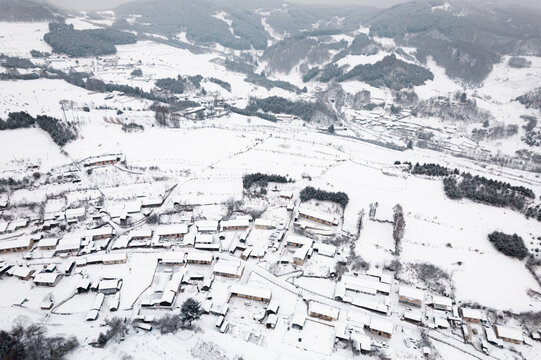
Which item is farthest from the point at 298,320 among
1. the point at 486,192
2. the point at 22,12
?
the point at 22,12

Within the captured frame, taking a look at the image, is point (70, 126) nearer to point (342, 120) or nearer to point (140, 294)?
point (140, 294)

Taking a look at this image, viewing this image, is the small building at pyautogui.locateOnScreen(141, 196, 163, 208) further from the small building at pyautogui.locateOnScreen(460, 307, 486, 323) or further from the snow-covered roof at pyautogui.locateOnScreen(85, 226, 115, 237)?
the small building at pyautogui.locateOnScreen(460, 307, 486, 323)

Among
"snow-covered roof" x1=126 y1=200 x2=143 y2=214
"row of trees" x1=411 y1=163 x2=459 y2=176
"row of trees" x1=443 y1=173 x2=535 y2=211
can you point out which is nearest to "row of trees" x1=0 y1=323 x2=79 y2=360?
"snow-covered roof" x1=126 y1=200 x2=143 y2=214

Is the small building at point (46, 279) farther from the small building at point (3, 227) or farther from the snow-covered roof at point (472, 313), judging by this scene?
the snow-covered roof at point (472, 313)

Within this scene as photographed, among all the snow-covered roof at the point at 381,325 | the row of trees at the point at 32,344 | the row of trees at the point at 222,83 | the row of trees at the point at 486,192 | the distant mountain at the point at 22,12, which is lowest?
the row of trees at the point at 32,344

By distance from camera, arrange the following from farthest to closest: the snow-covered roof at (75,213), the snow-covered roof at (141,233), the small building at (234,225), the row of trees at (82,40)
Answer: the row of trees at (82,40) → the snow-covered roof at (75,213) → the small building at (234,225) → the snow-covered roof at (141,233)

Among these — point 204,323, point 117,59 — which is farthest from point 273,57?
point 204,323

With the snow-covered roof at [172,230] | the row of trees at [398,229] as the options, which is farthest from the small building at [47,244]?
the row of trees at [398,229]
